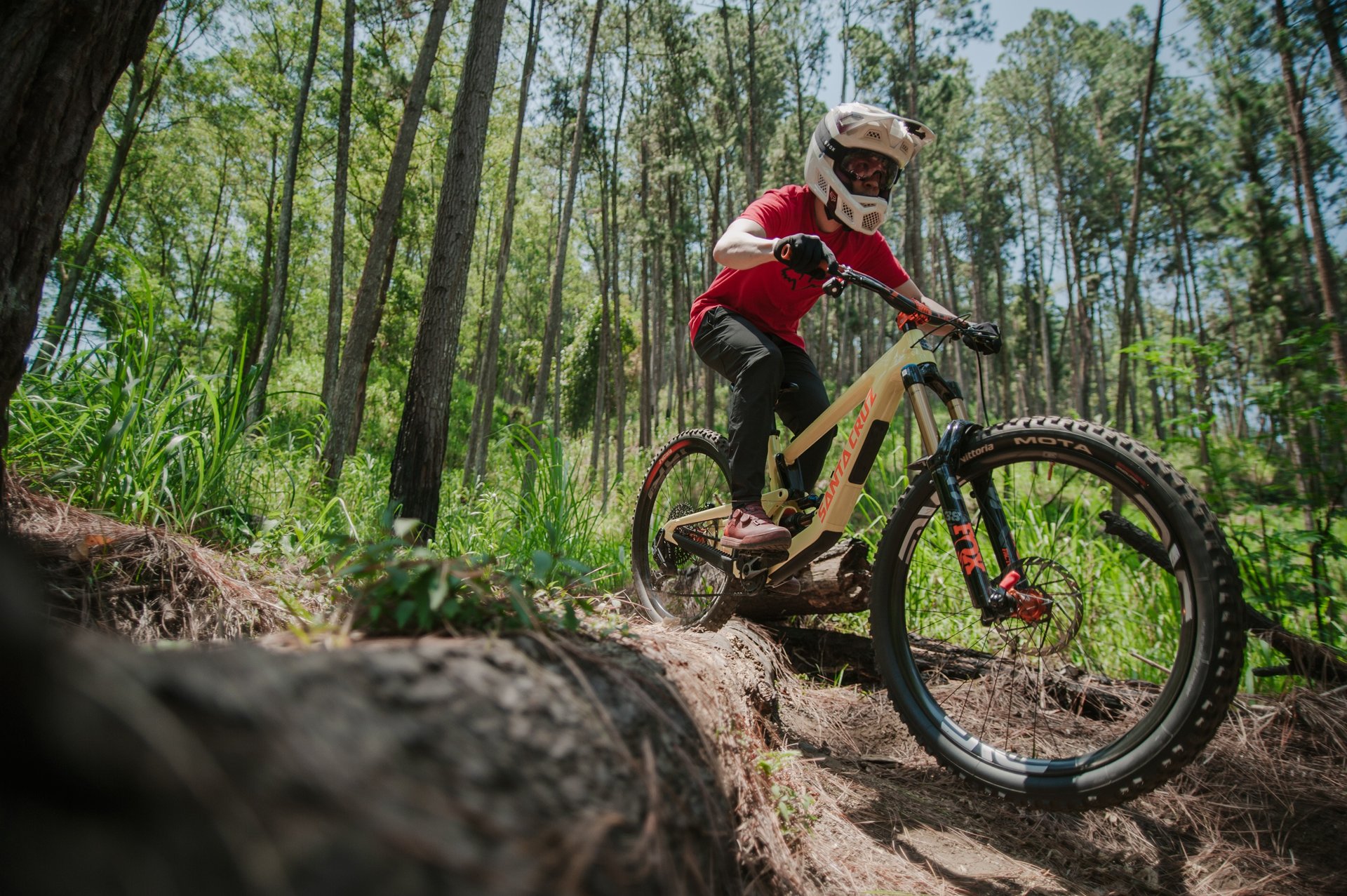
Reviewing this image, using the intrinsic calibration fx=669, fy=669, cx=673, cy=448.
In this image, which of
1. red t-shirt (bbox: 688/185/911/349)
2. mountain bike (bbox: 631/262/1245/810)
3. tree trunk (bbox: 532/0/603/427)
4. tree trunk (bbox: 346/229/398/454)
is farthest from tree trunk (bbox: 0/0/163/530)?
tree trunk (bbox: 532/0/603/427)

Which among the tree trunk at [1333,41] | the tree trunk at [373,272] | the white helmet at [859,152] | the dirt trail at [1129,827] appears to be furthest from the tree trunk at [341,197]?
the tree trunk at [1333,41]

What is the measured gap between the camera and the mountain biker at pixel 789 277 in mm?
2619

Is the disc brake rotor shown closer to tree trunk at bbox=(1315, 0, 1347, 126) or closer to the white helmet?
the white helmet

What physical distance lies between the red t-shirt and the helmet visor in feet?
0.61

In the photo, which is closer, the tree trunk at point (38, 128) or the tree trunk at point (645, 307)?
the tree trunk at point (38, 128)

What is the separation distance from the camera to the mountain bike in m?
1.58

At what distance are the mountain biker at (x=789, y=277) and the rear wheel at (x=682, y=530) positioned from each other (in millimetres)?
442

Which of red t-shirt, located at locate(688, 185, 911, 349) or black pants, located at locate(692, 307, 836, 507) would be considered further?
red t-shirt, located at locate(688, 185, 911, 349)

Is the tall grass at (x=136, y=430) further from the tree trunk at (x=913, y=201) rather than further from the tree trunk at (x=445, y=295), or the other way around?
the tree trunk at (x=913, y=201)

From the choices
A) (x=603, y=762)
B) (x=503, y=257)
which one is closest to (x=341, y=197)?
(x=503, y=257)

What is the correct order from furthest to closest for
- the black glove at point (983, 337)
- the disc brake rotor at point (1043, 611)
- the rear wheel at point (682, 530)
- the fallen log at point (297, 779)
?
the rear wheel at point (682, 530) < the black glove at point (983, 337) < the disc brake rotor at point (1043, 611) < the fallen log at point (297, 779)

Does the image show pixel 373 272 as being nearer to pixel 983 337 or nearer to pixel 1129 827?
pixel 983 337

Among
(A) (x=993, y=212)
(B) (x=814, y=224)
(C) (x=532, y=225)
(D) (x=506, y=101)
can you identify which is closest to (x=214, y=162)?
(C) (x=532, y=225)

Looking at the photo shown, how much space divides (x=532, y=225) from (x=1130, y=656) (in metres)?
23.7
